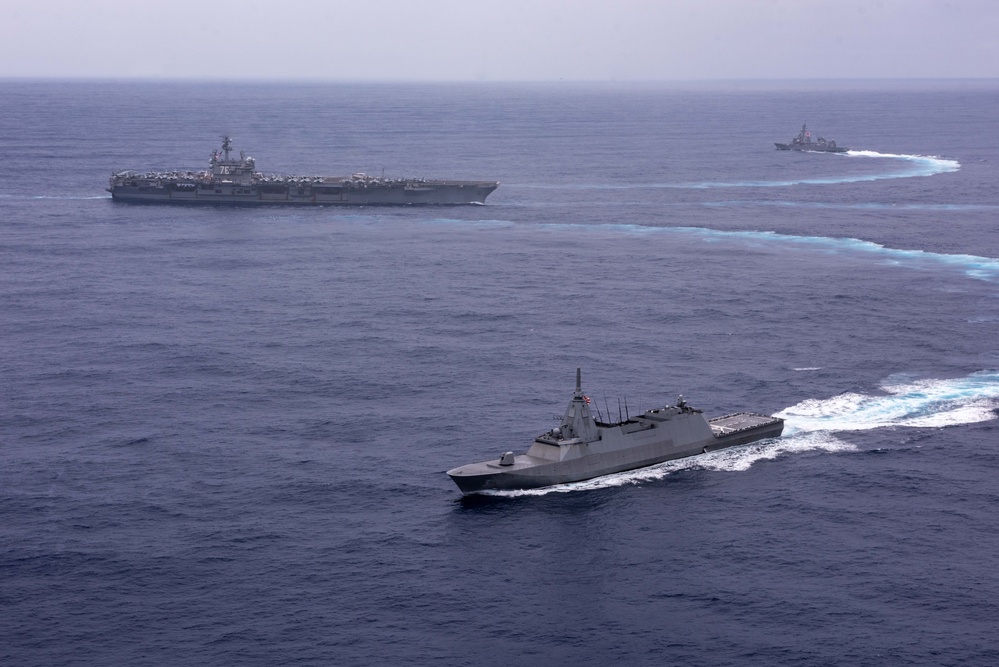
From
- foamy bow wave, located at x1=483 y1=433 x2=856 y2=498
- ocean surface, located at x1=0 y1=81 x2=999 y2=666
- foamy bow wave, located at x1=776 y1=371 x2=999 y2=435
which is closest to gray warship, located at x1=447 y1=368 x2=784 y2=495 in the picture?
foamy bow wave, located at x1=483 y1=433 x2=856 y2=498

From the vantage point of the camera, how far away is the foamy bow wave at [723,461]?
78.6m

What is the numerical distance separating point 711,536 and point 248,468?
33.4m

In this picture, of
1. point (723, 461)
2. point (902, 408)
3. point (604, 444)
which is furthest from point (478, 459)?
point (902, 408)

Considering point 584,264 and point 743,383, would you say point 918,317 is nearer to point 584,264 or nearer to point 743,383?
point 743,383

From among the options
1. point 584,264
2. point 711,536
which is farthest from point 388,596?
point 584,264

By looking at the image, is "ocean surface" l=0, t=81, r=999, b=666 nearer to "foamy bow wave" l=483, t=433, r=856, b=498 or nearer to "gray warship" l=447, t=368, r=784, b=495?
"foamy bow wave" l=483, t=433, r=856, b=498

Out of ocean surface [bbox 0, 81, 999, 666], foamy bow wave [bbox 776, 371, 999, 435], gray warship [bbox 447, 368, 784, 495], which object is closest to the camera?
ocean surface [bbox 0, 81, 999, 666]

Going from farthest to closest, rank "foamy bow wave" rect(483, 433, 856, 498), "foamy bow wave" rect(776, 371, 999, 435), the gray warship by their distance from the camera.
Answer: "foamy bow wave" rect(776, 371, 999, 435), "foamy bow wave" rect(483, 433, 856, 498), the gray warship

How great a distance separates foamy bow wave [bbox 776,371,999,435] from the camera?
292 ft

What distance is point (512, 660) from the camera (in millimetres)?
56969

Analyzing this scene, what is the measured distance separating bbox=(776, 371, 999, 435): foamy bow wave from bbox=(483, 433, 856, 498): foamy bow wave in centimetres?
206

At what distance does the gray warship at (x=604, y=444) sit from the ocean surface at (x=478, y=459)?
128 centimetres

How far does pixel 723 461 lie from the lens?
274 ft

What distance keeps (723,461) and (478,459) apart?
18.9m
